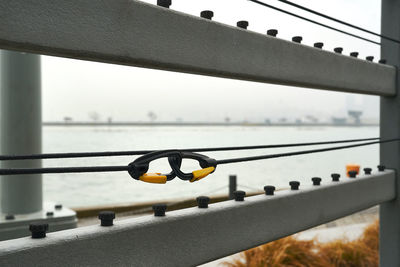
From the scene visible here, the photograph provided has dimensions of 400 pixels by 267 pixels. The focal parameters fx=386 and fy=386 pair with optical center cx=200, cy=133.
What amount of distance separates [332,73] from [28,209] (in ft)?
7.39

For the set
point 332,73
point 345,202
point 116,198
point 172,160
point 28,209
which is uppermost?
point 332,73

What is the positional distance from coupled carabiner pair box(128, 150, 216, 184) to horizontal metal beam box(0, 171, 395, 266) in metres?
0.19

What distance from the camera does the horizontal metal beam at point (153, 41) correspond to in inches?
36.9

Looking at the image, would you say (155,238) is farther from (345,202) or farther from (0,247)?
(345,202)

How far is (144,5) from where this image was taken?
44.8 inches

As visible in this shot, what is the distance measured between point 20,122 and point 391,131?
8.19 ft

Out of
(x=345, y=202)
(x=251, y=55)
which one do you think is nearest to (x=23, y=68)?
(x=251, y=55)

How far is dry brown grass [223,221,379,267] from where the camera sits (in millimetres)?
3367

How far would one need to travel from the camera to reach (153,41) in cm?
116

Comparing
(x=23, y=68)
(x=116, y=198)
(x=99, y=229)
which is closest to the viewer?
(x=99, y=229)

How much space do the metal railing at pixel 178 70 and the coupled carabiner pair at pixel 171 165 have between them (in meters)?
0.19

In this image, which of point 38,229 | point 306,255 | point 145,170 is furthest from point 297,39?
point 306,255

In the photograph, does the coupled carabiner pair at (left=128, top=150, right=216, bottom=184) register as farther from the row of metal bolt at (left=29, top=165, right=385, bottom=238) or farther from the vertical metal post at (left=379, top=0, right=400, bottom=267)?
the vertical metal post at (left=379, top=0, right=400, bottom=267)

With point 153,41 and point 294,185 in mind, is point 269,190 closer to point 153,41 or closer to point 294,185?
point 294,185
